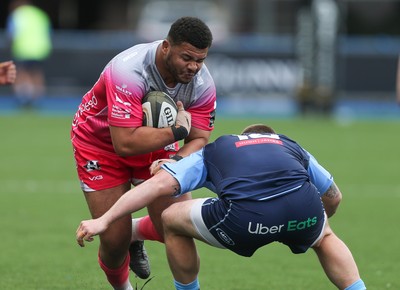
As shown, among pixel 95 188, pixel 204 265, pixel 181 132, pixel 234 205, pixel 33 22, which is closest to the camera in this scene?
pixel 234 205

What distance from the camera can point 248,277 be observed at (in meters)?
8.84

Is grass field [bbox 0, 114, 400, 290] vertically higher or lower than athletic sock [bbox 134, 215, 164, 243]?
lower

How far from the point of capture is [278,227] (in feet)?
21.6

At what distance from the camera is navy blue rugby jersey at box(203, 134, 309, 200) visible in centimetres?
661

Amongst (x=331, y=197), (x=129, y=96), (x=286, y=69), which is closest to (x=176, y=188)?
(x=129, y=96)

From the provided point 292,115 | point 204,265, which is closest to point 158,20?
point 292,115

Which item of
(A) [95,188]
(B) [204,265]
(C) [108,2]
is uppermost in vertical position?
(A) [95,188]

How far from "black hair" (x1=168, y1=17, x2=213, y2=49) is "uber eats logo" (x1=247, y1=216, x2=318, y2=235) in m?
1.28

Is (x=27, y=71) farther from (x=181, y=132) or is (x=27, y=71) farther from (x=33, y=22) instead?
(x=181, y=132)

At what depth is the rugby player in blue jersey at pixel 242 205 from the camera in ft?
21.6

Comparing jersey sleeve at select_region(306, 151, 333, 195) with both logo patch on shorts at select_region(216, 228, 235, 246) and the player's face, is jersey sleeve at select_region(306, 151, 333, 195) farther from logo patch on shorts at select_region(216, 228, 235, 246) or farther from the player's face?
the player's face

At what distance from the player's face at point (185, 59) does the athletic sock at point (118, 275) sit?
164cm

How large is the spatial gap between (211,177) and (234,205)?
0.32 metres

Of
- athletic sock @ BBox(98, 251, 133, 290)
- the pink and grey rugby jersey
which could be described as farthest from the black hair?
athletic sock @ BBox(98, 251, 133, 290)
